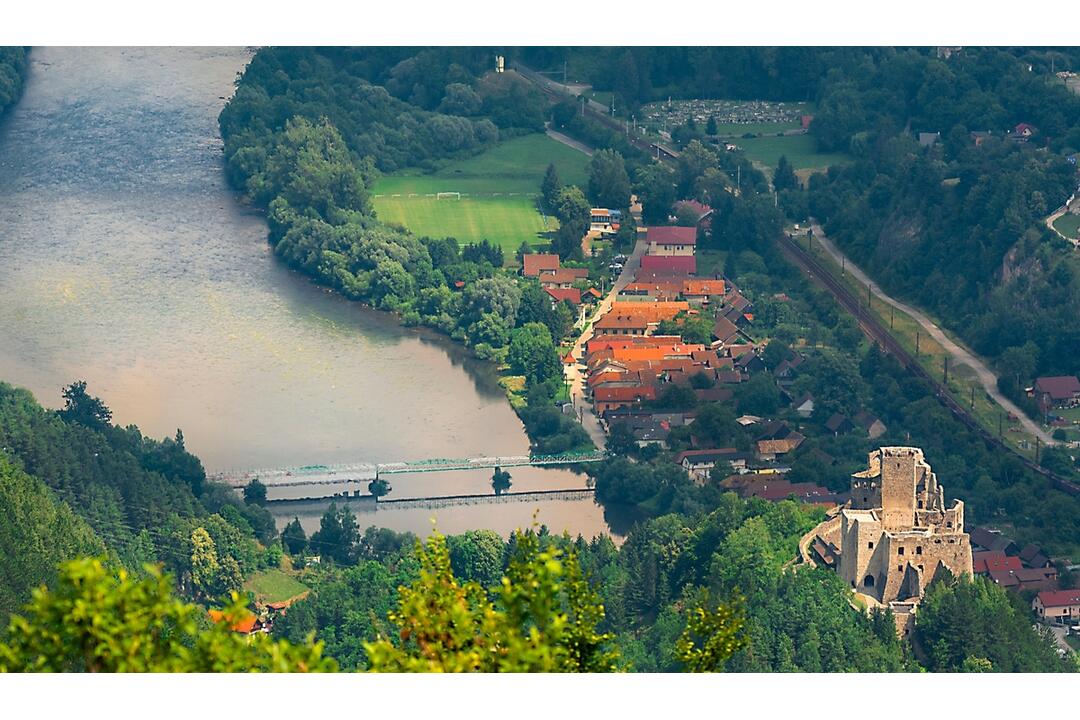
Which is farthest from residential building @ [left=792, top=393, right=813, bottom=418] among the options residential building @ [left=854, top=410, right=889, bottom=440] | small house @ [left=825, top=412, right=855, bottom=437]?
residential building @ [left=854, top=410, right=889, bottom=440]

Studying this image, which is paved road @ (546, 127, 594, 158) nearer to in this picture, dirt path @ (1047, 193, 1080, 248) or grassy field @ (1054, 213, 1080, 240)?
dirt path @ (1047, 193, 1080, 248)

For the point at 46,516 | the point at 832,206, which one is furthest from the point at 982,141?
the point at 46,516

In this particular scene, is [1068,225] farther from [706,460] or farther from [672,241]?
[706,460]

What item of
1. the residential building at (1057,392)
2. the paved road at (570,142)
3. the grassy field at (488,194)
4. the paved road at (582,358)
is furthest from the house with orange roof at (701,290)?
the paved road at (570,142)

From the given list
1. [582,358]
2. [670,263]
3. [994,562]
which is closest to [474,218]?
[670,263]

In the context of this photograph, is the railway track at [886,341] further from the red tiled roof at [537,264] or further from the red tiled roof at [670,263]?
the red tiled roof at [537,264]
